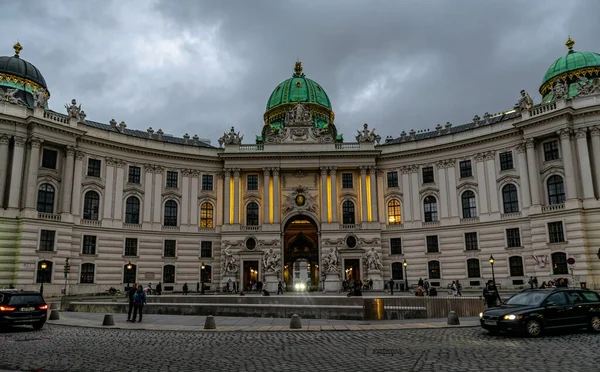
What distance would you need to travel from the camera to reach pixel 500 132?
5050 cm

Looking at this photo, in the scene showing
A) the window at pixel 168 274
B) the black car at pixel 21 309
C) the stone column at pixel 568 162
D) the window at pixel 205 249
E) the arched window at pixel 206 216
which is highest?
the stone column at pixel 568 162

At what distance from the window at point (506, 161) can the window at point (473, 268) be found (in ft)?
35.2

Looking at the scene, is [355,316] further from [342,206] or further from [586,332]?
[342,206]

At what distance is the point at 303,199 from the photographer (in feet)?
186

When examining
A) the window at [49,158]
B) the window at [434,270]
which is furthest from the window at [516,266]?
the window at [49,158]

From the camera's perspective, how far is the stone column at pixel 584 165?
43.4 meters

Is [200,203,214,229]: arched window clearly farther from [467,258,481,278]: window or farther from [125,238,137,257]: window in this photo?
[467,258,481,278]: window

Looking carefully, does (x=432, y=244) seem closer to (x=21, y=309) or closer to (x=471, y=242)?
(x=471, y=242)

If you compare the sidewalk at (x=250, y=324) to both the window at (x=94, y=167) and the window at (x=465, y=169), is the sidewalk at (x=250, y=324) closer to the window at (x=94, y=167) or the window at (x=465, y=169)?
the window at (x=94, y=167)

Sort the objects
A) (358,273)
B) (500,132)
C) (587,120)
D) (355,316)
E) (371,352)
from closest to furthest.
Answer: (371,352)
(355,316)
(587,120)
(500,132)
(358,273)

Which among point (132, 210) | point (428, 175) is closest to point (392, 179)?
point (428, 175)

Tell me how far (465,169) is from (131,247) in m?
39.2

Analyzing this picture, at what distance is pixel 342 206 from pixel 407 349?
140 feet

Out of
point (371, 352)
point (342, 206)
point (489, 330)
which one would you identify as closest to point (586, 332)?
point (489, 330)
